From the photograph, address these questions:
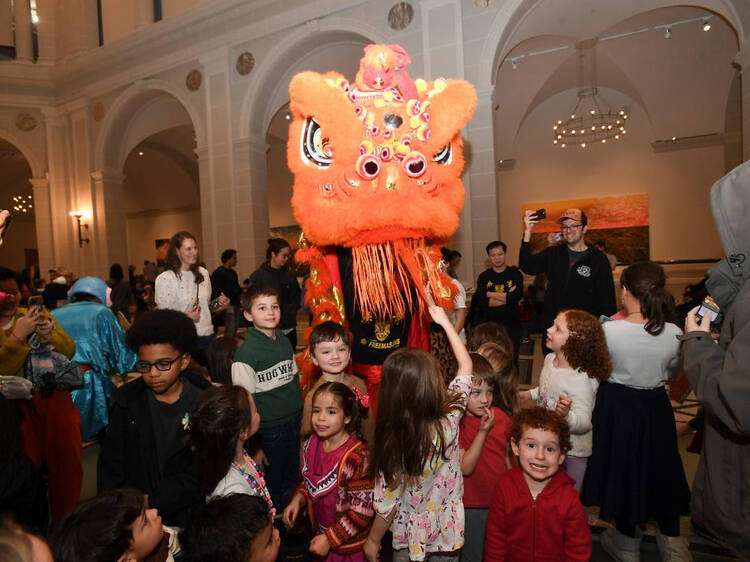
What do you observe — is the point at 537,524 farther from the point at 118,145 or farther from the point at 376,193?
the point at 118,145

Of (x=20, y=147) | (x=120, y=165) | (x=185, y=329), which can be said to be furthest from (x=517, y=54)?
(x=20, y=147)

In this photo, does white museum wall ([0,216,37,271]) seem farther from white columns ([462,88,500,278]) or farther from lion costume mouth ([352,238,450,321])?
lion costume mouth ([352,238,450,321])

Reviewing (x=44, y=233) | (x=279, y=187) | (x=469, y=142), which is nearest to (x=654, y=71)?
(x=469, y=142)

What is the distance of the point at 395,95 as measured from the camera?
2.11m

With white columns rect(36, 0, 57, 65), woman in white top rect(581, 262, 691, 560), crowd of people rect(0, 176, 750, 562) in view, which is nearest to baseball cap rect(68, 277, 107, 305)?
crowd of people rect(0, 176, 750, 562)

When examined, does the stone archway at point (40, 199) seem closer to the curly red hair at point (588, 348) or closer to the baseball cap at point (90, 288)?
the baseball cap at point (90, 288)

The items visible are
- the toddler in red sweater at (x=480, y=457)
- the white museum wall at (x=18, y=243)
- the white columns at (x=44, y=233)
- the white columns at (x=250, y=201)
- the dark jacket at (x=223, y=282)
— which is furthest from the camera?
the white museum wall at (x=18, y=243)

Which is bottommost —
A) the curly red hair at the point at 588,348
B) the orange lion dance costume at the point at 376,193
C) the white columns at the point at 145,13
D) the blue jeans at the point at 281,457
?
the blue jeans at the point at 281,457

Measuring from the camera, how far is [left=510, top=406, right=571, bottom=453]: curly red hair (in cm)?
161

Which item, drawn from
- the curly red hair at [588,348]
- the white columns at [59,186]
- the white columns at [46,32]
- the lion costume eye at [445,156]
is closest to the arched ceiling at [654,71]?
the lion costume eye at [445,156]

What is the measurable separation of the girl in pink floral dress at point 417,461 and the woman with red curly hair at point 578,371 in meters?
0.64

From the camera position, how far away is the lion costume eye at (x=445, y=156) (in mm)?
2225

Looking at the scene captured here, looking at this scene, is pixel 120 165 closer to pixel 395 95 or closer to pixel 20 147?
pixel 20 147

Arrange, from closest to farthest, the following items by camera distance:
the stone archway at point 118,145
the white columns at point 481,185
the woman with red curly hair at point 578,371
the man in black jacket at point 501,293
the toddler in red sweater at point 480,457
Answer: the toddler in red sweater at point 480,457
the woman with red curly hair at point 578,371
the man in black jacket at point 501,293
the white columns at point 481,185
the stone archway at point 118,145
